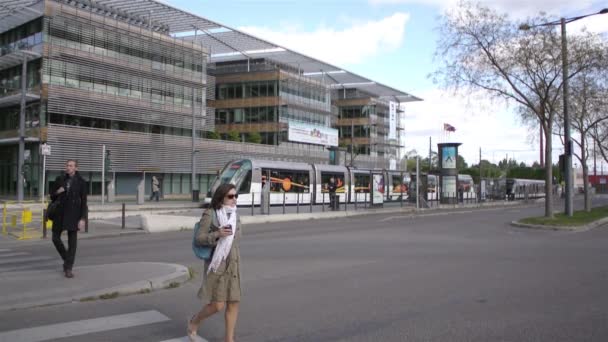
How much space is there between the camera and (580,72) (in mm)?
25953

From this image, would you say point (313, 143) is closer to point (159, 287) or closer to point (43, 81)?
point (43, 81)

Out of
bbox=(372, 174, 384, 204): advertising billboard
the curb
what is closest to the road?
the curb

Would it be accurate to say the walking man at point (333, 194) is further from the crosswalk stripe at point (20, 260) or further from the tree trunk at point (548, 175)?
the crosswalk stripe at point (20, 260)

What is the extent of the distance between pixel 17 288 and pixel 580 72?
2583 centimetres

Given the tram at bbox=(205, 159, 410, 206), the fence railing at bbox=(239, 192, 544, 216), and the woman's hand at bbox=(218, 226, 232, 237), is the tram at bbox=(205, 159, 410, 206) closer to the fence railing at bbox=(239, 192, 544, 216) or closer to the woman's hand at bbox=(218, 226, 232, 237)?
the fence railing at bbox=(239, 192, 544, 216)

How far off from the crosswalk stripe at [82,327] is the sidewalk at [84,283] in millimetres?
1112

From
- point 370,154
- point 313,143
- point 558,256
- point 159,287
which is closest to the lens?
point 159,287

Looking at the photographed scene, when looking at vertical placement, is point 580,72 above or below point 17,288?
above

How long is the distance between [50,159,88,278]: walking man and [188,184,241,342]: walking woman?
13.4ft

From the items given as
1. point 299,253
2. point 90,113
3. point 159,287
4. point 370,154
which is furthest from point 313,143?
point 159,287

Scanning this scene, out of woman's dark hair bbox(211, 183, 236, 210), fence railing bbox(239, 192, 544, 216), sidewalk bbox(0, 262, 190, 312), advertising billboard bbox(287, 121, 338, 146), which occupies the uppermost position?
advertising billboard bbox(287, 121, 338, 146)

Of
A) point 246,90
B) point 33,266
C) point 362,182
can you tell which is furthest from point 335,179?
point 246,90

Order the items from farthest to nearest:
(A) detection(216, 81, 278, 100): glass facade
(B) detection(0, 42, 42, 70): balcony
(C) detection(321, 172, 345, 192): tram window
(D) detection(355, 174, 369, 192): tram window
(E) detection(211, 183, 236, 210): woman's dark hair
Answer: (A) detection(216, 81, 278, 100): glass facade → (B) detection(0, 42, 42, 70): balcony → (D) detection(355, 174, 369, 192): tram window → (C) detection(321, 172, 345, 192): tram window → (E) detection(211, 183, 236, 210): woman's dark hair

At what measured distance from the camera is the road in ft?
19.6
